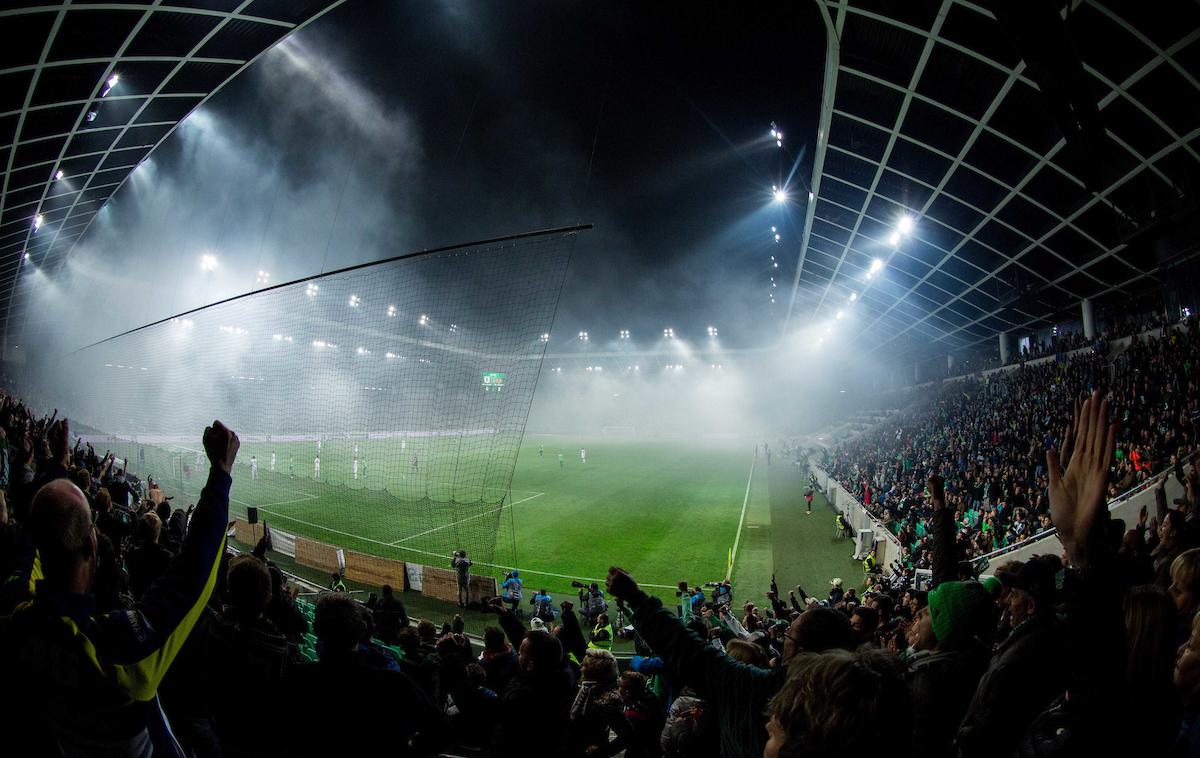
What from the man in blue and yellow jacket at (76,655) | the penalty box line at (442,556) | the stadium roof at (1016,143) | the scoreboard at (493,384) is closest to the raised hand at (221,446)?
the man in blue and yellow jacket at (76,655)

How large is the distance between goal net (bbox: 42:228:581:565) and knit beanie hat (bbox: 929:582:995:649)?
31.3ft

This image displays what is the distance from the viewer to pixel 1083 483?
1.84 m

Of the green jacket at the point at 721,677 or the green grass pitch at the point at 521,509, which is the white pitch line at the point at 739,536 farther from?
the green jacket at the point at 721,677

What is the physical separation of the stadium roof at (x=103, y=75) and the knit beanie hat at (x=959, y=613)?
16536mm

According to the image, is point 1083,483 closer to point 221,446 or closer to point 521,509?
point 221,446

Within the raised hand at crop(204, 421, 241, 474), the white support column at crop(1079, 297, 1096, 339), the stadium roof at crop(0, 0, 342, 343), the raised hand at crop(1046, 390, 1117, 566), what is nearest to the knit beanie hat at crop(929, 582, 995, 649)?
the raised hand at crop(1046, 390, 1117, 566)

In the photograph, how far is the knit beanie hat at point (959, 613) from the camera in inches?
85.7

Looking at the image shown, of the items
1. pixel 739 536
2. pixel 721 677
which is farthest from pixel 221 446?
pixel 739 536

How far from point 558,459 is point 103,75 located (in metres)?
33.4

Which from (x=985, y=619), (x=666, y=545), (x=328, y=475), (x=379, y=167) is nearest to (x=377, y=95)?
(x=379, y=167)

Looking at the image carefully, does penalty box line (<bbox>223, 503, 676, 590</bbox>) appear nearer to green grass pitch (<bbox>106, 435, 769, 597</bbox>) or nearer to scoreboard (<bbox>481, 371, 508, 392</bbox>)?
green grass pitch (<bbox>106, 435, 769, 597</bbox>)

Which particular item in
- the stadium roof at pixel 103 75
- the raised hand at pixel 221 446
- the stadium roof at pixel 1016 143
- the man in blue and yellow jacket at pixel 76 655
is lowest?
the man in blue and yellow jacket at pixel 76 655

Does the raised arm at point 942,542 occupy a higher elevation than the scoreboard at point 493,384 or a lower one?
lower

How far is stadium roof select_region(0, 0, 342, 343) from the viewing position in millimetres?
11648
